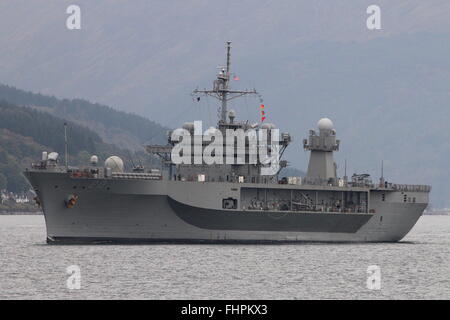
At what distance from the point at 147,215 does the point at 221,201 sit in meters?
4.77

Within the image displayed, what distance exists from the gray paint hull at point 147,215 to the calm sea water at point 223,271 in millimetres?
930

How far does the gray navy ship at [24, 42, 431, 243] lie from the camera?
62.1m

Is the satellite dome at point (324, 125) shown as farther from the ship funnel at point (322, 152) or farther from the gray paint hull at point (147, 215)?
the gray paint hull at point (147, 215)

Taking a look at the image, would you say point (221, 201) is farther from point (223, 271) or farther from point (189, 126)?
point (223, 271)

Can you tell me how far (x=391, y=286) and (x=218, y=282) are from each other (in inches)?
307

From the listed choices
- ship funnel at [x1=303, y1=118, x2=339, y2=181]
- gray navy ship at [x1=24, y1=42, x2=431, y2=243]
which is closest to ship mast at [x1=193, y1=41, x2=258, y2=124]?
gray navy ship at [x1=24, y1=42, x2=431, y2=243]

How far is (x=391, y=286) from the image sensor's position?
46688 mm

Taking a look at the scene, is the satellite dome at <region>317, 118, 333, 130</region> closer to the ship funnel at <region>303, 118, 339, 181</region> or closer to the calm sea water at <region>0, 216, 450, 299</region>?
the ship funnel at <region>303, 118, 339, 181</region>

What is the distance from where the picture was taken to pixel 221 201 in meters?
64.4

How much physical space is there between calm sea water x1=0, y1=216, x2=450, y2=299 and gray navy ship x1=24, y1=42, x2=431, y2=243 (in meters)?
1.21

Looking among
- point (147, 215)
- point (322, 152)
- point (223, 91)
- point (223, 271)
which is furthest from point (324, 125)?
point (223, 271)

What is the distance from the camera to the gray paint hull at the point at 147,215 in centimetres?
6184
